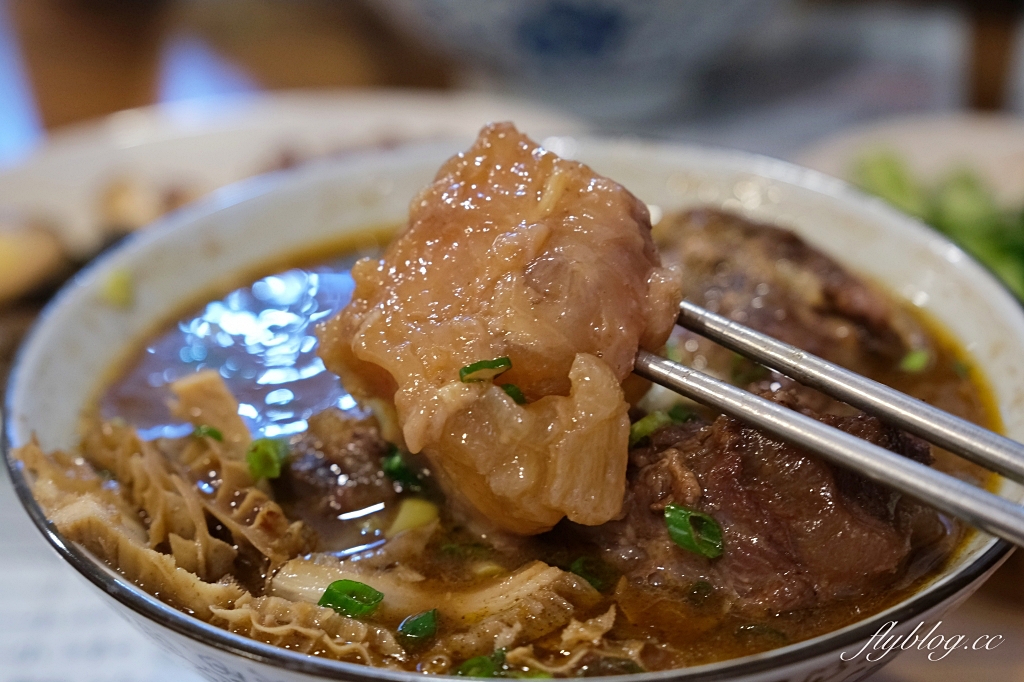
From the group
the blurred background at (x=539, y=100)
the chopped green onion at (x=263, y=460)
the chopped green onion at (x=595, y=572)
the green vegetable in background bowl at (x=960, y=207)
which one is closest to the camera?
the chopped green onion at (x=595, y=572)

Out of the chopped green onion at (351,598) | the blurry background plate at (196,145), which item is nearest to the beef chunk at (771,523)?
the chopped green onion at (351,598)

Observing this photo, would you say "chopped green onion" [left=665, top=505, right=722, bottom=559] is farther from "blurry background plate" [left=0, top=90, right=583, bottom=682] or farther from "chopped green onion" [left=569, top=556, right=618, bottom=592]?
"blurry background plate" [left=0, top=90, right=583, bottom=682]

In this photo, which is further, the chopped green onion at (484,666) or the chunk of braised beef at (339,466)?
the chunk of braised beef at (339,466)

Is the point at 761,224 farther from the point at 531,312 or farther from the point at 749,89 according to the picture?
the point at 749,89

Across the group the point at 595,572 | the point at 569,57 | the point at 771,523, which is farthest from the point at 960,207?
the point at 595,572

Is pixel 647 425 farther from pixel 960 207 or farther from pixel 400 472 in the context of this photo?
pixel 960 207

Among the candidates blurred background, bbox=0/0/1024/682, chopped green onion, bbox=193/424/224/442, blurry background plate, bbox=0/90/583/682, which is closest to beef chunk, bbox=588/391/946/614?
chopped green onion, bbox=193/424/224/442

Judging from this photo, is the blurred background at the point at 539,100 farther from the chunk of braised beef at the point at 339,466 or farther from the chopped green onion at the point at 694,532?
the chopped green onion at the point at 694,532
